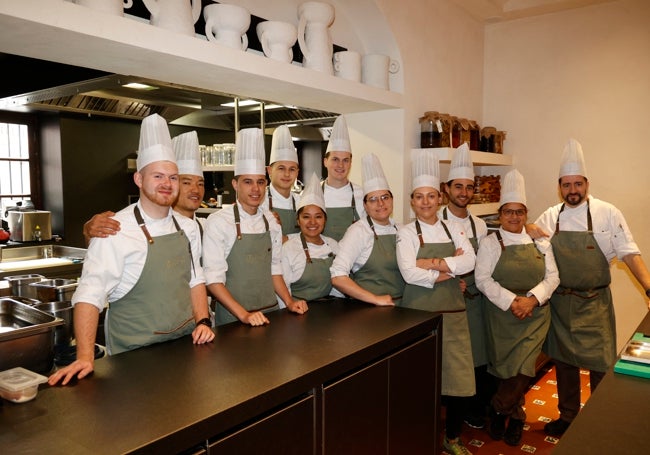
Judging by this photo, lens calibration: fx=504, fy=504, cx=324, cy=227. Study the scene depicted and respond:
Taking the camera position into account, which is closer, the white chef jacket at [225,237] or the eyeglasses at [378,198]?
the white chef jacket at [225,237]

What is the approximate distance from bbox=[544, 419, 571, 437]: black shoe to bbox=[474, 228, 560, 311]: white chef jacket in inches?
33.0

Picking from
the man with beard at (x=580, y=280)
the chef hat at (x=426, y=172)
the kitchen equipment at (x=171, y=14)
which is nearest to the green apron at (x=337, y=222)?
the chef hat at (x=426, y=172)

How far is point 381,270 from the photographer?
9.21 feet

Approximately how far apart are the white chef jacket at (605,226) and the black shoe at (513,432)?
1.19m

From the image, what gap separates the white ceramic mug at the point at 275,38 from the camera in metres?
2.69

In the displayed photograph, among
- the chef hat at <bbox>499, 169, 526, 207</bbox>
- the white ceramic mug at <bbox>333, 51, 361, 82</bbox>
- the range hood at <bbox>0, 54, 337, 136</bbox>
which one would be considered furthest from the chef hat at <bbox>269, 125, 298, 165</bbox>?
the chef hat at <bbox>499, 169, 526, 207</bbox>

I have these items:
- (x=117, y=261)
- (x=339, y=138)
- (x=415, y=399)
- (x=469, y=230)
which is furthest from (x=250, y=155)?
(x=469, y=230)

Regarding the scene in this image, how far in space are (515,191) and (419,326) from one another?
49.2 inches

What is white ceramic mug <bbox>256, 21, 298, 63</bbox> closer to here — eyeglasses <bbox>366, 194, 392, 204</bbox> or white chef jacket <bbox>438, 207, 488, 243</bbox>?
eyeglasses <bbox>366, 194, 392, 204</bbox>

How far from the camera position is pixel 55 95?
11.6 feet

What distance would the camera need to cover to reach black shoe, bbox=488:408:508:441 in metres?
3.15

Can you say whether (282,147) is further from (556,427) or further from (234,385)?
(556,427)

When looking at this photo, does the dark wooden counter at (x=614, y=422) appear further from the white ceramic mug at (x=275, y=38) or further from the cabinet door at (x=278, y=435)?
the white ceramic mug at (x=275, y=38)

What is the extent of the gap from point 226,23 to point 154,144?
85 centimetres
